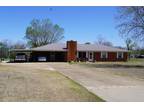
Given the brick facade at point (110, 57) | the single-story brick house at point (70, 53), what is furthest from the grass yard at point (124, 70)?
the brick facade at point (110, 57)

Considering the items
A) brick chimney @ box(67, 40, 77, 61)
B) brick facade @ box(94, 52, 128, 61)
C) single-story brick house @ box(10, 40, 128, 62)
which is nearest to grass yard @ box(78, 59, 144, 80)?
brick chimney @ box(67, 40, 77, 61)

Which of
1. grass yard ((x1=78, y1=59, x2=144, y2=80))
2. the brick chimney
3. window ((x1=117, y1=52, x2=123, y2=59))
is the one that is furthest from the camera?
window ((x1=117, y1=52, x2=123, y2=59))

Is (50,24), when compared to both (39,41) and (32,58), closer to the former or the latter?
(39,41)

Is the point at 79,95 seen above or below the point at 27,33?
below

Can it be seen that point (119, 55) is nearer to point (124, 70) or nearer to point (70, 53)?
point (70, 53)

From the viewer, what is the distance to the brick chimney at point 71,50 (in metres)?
60.7

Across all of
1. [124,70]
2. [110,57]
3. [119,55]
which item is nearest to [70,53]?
[110,57]

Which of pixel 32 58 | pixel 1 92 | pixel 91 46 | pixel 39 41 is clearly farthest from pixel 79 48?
pixel 1 92

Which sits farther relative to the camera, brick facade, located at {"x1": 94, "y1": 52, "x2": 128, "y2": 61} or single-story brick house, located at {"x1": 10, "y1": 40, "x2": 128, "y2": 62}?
brick facade, located at {"x1": 94, "y1": 52, "x2": 128, "y2": 61}

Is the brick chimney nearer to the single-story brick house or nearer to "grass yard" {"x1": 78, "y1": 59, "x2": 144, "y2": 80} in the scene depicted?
the single-story brick house

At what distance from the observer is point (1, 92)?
45.3 feet

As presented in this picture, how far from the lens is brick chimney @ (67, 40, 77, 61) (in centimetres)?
6072

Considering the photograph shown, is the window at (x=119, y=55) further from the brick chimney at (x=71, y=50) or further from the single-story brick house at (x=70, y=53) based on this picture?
the brick chimney at (x=71, y=50)
